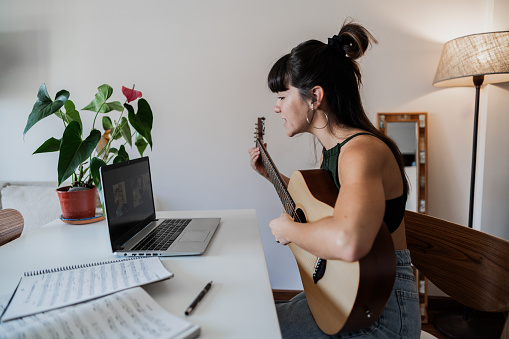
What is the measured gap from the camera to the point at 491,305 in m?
0.85

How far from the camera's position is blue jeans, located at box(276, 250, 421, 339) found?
82cm

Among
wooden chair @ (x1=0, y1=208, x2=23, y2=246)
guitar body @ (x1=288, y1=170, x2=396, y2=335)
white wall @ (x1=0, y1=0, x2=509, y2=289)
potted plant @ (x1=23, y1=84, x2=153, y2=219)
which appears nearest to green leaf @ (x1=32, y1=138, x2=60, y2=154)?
potted plant @ (x1=23, y1=84, x2=153, y2=219)

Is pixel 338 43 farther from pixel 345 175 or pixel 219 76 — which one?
pixel 219 76

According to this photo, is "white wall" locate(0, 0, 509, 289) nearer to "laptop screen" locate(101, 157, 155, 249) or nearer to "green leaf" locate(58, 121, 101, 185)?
"laptop screen" locate(101, 157, 155, 249)

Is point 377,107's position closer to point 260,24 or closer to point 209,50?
point 260,24

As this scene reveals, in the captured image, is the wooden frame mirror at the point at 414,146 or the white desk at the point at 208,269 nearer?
the white desk at the point at 208,269

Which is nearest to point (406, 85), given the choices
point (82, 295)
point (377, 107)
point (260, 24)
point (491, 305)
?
point (377, 107)

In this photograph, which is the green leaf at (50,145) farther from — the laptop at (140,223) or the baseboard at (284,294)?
the baseboard at (284,294)

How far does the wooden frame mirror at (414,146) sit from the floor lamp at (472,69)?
0.76 feet

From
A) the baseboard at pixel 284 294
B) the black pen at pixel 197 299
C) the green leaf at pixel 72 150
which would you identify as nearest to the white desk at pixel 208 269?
the black pen at pixel 197 299

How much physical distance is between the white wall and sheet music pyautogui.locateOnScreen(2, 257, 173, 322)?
1.31m

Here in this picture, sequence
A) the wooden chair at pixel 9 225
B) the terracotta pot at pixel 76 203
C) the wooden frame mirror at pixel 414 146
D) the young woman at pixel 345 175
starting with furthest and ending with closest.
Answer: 1. the wooden frame mirror at pixel 414 146
2. the terracotta pot at pixel 76 203
3. the wooden chair at pixel 9 225
4. the young woman at pixel 345 175

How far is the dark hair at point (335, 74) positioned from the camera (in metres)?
1.04

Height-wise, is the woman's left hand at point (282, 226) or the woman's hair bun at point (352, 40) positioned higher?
the woman's hair bun at point (352, 40)
